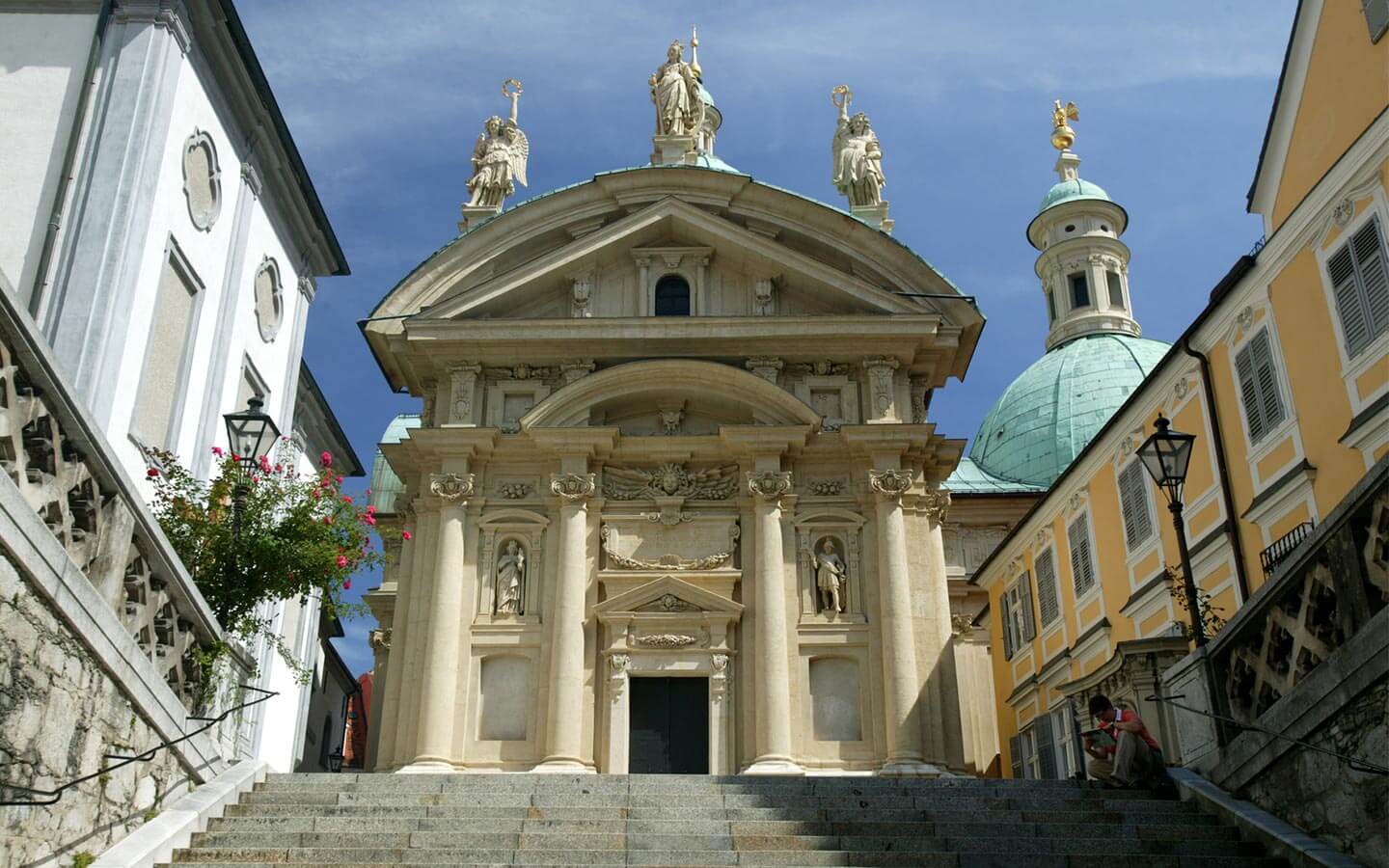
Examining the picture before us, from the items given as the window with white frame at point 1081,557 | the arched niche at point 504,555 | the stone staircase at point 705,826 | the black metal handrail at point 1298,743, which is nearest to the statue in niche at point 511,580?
the arched niche at point 504,555

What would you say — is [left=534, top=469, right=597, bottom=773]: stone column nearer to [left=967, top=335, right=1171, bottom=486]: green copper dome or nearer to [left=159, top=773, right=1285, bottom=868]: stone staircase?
[left=159, top=773, right=1285, bottom=868]: stone staircase

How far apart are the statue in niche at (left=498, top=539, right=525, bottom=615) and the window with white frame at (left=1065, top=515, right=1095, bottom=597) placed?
12.5 m

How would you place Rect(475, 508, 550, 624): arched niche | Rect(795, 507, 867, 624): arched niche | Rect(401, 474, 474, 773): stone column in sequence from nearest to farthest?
1. Rect(401, 474, 474, 773): stone column
2. Rect(795, 507, 867, 624): arched niche
3. Rect(475, 508, 550, 624): arched niche

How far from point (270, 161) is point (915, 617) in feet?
45.7

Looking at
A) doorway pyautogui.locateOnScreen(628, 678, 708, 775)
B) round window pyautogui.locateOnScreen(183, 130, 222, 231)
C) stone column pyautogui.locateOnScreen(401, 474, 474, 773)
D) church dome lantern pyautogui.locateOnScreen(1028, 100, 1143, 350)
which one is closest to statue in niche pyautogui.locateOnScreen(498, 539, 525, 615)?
→ stone column pyautogui.locateOnScreen(401, 474, 474, 773)

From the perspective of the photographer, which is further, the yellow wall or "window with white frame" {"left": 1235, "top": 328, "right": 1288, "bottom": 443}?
"window with white frame" {"left": 1235, "top": 328, "right": 1288, "bottom": 443}

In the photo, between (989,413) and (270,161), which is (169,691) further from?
(989,413)

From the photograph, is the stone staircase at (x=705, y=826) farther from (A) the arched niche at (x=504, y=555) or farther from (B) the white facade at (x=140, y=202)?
(A) the arched niche at (x=504, y=555)

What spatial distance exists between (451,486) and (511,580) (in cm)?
200

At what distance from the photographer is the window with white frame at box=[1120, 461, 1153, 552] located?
2527cm

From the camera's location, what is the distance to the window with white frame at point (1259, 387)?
67.7ft

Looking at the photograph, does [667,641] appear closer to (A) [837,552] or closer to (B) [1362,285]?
(A) [837,552]

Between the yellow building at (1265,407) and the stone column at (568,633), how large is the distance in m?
8.78

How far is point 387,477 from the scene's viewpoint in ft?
145
